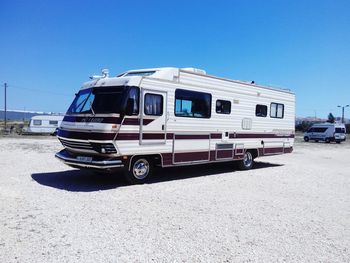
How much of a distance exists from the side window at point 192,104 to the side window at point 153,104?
0.63 meters

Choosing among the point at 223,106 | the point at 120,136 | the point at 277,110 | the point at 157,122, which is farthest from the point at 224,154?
the point at 120,136

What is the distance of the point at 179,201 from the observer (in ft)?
24.5

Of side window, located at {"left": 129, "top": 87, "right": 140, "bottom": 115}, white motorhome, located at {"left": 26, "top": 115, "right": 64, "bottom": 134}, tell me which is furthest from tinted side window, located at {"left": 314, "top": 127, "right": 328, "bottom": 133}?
side window, located at {"left": 129, "top": 87, "right": 140, "bottom": 115}

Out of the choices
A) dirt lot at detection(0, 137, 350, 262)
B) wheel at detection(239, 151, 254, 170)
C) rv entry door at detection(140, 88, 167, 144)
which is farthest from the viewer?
wheel at detection(239, 151, 254, 170)

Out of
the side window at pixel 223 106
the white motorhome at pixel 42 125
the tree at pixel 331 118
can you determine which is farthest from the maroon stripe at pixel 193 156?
the tree at pixel 331 118

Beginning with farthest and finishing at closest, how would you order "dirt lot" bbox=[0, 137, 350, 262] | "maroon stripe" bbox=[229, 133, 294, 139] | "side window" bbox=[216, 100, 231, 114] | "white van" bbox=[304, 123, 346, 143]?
"white van" bbox=[304, 123, 346, 143] < "maroon stripe" bbox=[229, 133, 294, 139] < "side window" bbox=[216, 100, 231, 114] < "dirt lot" bbox=[0, 137, 350, 262]

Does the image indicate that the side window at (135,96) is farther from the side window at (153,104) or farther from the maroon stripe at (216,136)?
the maroon stripe at (216,136)

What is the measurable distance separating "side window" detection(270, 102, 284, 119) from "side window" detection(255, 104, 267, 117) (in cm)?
52

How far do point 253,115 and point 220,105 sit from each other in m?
2.05

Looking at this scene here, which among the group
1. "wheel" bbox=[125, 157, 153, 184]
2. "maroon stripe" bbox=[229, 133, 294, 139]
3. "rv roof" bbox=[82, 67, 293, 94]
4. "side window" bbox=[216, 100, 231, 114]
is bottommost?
"wheel" bbox=[125, 157, 153, 184]

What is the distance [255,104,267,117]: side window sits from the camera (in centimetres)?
1323

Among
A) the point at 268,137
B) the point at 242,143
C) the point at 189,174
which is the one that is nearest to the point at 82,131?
the point at 189,174

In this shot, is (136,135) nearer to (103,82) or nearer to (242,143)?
(103,82)

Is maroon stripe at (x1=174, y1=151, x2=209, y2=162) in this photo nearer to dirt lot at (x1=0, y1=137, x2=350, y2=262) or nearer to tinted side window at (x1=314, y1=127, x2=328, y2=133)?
dirt lot at (x1=0, y1=137, x2=350, y2=262)
